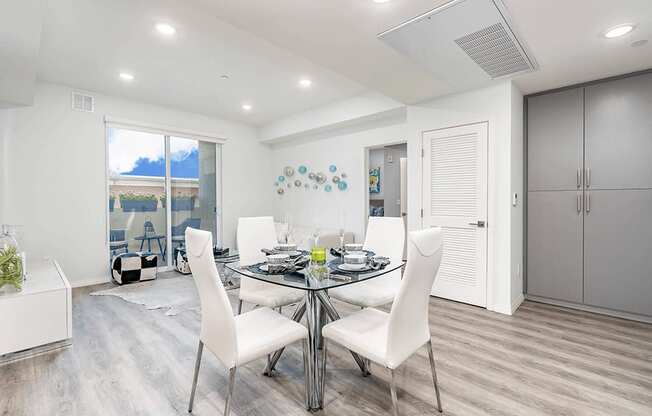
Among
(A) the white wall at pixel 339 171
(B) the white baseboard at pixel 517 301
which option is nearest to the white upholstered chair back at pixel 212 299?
(B) the white baseboard at pixel 517 301

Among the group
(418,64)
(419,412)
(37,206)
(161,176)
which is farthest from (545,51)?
(37,206)

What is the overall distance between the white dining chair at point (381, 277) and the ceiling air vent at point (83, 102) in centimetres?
437

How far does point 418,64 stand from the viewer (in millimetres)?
2805

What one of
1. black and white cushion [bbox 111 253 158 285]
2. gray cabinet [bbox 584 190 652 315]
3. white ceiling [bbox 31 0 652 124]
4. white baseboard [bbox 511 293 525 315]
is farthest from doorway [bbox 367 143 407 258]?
black and white cushion [bbox 111 253 158 285]

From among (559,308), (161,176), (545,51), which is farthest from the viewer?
(161,176)

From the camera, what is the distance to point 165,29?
9.14 ft

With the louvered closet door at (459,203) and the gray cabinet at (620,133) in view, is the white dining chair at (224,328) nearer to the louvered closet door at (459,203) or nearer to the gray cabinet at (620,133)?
the louvered closet door at (459,203)

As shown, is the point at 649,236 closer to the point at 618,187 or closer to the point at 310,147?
the point at 618,187

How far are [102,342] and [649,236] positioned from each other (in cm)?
514

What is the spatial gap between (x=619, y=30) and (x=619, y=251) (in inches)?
83.0

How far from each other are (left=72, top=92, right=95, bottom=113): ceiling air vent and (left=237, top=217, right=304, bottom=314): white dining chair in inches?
133

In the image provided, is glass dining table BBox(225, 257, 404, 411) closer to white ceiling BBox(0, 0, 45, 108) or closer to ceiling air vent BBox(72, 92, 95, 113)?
white ceiling BBox(0, 0, 45, 108)

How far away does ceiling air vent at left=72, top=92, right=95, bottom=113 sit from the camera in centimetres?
429

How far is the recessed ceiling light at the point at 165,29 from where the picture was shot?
2725mm
